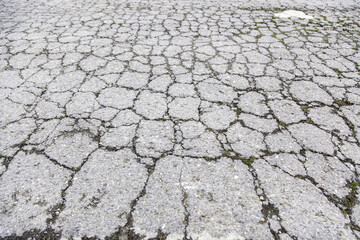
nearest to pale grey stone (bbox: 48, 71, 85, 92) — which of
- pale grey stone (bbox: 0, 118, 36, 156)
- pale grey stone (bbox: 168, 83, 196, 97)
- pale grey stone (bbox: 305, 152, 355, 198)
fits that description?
pale grey stone (bbox: 0, 118, 36, 156)

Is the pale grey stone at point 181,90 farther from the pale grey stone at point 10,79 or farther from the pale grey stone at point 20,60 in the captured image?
the pale grey stone at point 20,60

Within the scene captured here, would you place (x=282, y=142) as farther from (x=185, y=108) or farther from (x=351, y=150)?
(x=185, y=108)

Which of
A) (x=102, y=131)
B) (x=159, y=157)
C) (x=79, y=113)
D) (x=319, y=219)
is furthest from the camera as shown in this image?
(x=79, y=113)

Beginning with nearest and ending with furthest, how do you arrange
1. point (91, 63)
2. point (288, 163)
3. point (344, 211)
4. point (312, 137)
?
1. point (344, 211)
2. point (288, 163)
3. point (312, 137)
4. point (91, 63)

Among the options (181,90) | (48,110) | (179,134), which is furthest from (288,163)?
(48,110)

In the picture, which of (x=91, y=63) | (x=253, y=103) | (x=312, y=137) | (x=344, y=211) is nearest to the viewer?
(x=344, y=211)

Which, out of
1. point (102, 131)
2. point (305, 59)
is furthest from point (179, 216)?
point (305, 59)

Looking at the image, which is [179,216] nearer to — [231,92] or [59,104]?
[231,92]

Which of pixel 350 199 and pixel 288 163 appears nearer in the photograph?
pixel 350 199

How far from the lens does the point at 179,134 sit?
6.44 ft

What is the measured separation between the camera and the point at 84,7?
193 inches

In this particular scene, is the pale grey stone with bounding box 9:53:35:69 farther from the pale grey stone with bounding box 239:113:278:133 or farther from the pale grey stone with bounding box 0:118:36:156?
the pale grey stone with bounding box 239:113:278:133

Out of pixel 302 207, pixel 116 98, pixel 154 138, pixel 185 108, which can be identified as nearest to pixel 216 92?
pixel 185 108

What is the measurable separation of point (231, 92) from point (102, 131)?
4.32 ft
